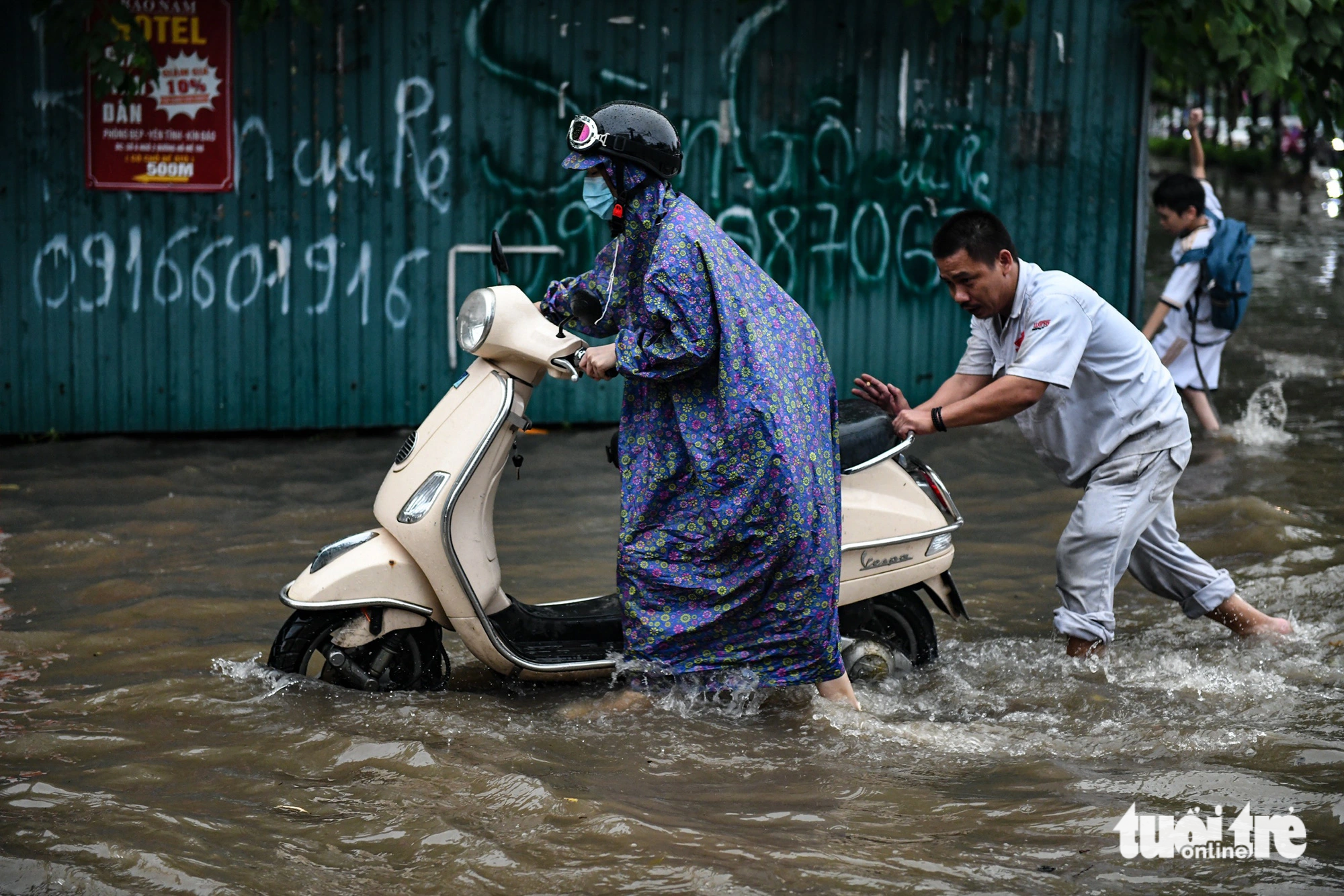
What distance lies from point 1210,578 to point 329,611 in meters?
2.86

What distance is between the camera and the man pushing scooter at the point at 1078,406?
3945 mm

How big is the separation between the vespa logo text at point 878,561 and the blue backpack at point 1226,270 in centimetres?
427

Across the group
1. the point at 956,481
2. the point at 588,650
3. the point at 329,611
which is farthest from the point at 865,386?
the point at 956,481

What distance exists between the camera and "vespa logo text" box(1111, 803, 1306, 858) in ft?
9.69

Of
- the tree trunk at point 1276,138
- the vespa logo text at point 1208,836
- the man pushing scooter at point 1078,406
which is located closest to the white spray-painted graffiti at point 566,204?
the man pushing scooter at point 1078,406

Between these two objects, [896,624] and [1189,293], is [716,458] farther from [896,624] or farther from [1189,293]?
[1189,293]

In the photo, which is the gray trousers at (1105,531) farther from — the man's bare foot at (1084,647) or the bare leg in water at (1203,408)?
the bare leg in water at (1203,408)

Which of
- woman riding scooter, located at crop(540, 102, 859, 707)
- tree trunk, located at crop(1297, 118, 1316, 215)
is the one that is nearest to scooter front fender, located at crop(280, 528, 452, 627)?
woman riding scooter, located at crop(540, 102, 859, 707)

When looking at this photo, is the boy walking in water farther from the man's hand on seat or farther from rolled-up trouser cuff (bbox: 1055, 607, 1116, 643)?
the man's hand on seat

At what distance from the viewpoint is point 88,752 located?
11.2 ft

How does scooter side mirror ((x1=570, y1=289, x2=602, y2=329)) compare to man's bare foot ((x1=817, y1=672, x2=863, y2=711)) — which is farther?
man's bare foot ((x1=817, y1=672, x2=863, y2=711))

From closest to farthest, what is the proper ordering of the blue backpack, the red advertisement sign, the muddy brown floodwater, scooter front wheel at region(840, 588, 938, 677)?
the muddy brown floodwater < scooter front wheel at region(840, 588, 938, 677) < the red advertisement sign < the blue backpack

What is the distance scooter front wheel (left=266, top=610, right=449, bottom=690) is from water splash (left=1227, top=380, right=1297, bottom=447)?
561 centimetres

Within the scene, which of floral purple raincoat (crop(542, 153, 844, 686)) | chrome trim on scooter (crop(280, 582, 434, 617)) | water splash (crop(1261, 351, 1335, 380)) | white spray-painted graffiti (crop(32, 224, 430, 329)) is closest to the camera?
floral purple raincoat (crop(542, 153, 844, 686))
